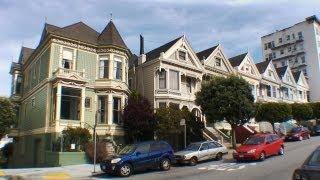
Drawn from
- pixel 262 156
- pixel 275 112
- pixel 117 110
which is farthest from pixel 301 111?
pixel 262 156

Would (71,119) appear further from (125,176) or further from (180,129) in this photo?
(125,176)

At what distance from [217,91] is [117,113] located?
29.6 feet

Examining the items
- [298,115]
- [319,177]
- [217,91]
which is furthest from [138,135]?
[298,115]

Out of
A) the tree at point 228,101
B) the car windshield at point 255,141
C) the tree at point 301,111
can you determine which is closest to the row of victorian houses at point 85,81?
the tree at point 228,101

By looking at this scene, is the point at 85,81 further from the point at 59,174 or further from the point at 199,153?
the point at 199,153

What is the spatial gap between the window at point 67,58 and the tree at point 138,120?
19.9ft

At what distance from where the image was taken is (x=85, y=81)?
29875 millimetres

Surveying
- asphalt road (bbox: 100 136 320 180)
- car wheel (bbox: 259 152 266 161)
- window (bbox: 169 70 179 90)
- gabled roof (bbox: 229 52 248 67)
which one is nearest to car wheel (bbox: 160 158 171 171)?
asphalt road (bbox: 100 136 320 180)

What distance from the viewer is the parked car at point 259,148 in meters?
23.1

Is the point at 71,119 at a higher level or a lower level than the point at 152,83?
lower

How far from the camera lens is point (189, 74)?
37906 millimetres

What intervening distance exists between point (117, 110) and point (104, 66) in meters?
4.13

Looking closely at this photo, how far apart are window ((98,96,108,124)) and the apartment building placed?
153ft

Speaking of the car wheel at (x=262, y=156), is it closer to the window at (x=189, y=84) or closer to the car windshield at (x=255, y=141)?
the car windshield at (x=255, y=141)
